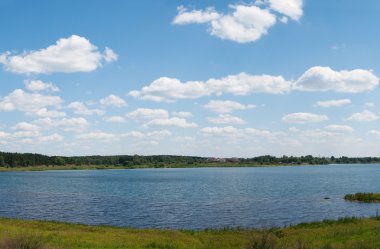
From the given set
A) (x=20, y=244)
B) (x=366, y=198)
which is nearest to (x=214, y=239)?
(x=20, y=244)

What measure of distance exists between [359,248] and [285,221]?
38.4 m

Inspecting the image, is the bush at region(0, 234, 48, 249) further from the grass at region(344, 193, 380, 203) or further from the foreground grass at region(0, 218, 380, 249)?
the grass at region(344, 193, 380, 203)

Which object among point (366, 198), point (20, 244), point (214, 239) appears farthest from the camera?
point (366, 198)

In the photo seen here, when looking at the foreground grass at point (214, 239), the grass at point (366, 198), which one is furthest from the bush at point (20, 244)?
the grass at point (366, 198)

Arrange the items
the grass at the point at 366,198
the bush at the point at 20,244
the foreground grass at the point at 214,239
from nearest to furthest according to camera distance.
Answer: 1. the bush at the point at 20,244
2. the foreground grass at the point at 214,239
3. the grass at the point at 366,198

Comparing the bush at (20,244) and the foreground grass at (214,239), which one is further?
the foreground grass at (214,239)

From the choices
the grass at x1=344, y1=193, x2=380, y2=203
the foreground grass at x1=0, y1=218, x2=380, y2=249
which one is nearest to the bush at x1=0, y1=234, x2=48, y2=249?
the foreground grass at x1=0, y1=218, x2=380, y2=249

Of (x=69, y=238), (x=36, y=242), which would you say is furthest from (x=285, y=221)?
(x=36, y=242)

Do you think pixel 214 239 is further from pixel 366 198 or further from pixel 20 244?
pixel 366 198

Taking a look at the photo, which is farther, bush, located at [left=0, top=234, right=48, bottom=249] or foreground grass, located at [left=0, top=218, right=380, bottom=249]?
foreground grass, located at [left=0, top=218, right=380, bottom=249]

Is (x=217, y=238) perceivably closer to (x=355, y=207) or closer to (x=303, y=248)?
(x=303, y=248)

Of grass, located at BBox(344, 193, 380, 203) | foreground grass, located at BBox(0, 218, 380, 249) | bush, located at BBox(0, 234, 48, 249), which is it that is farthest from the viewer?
grass, located at BBox(344, 193, 380, 203)

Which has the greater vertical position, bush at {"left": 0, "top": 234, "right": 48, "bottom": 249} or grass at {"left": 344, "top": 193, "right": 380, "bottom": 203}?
bush at {"left": 0, "top": 234, "right": 48, "bottom": 249}

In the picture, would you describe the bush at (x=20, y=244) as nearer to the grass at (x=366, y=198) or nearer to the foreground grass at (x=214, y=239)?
the foreground grass at (x=214, y=239)
